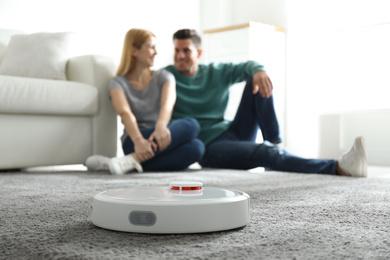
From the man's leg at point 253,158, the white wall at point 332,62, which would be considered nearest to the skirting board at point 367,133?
the white wall at point 332,62

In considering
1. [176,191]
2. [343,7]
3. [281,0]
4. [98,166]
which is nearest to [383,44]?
A: [343,7]

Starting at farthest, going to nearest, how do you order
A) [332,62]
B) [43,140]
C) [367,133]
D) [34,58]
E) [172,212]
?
1. [332,62]
2. [367,133]
3. [34,58]
4. [43,140]
5. [172,212]

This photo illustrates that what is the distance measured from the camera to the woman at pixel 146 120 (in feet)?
6.90

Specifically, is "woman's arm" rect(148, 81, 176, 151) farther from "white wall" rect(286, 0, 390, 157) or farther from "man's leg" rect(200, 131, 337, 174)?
"white wall" rect(286, 0, 390, 157)

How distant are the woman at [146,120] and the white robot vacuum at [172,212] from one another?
1215mm

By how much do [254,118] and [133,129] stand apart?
609 mm

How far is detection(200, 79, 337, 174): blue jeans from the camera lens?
2.06 m

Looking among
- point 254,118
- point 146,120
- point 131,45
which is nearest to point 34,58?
point 131,45

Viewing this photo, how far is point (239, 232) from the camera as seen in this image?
755 mm

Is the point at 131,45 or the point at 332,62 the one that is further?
the point at 332,62

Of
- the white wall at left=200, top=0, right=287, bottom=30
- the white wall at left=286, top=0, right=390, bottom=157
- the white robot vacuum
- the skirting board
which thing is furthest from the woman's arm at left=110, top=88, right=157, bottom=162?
the white wall at left=200, top=0, right=287, bottom=30

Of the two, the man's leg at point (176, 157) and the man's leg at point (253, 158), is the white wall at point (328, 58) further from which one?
the man's leg at point (176, 157)

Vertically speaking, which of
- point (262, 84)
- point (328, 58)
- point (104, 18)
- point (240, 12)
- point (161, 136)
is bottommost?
point (161, 136)

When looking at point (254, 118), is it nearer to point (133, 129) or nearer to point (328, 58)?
point (133, 129)
